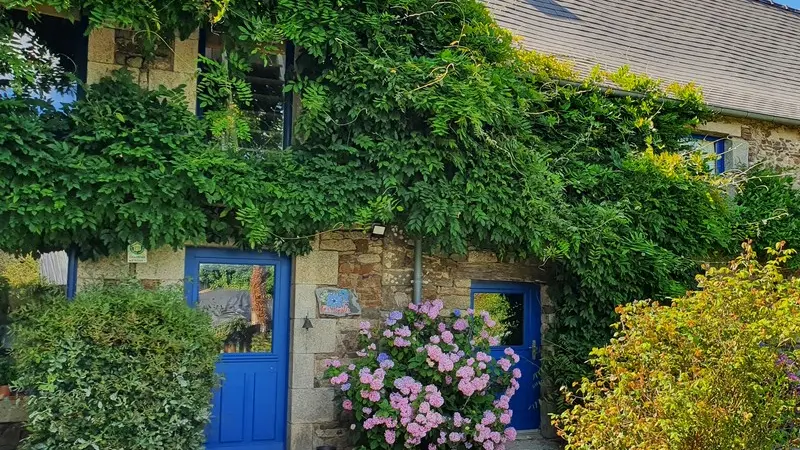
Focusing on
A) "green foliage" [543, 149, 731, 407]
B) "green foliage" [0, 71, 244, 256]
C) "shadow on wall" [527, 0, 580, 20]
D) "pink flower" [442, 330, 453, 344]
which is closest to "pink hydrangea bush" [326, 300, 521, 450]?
"pink flower" [442, 330, 453, 344]

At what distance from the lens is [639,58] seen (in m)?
9.04

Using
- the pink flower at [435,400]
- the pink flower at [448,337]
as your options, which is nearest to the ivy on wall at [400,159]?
the pink flower at [448,337]

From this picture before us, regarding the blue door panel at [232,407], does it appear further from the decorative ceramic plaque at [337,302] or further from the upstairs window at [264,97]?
the upstairs window at [264,97]

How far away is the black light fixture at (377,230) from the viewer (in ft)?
20.5

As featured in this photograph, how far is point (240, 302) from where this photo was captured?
6027 mm

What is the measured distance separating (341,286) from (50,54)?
3350 millimetres

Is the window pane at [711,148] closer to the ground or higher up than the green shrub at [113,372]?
higher up

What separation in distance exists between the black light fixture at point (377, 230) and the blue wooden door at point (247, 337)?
874 millimetres

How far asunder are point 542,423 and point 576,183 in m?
2.72

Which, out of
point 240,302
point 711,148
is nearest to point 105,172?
point 240,302

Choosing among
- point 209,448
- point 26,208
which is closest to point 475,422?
point 209,448

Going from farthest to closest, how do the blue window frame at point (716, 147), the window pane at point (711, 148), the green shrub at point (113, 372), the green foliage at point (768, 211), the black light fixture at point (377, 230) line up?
the blue window frame at point (716, 147), the window pane at point (711, 148), the green foliage at point (768, 211), the black light fixture at point (377, 230), the green shrub at point (113, 372)

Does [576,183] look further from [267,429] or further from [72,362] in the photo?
[72,362]

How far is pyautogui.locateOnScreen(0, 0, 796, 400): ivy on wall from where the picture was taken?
4992 mm
